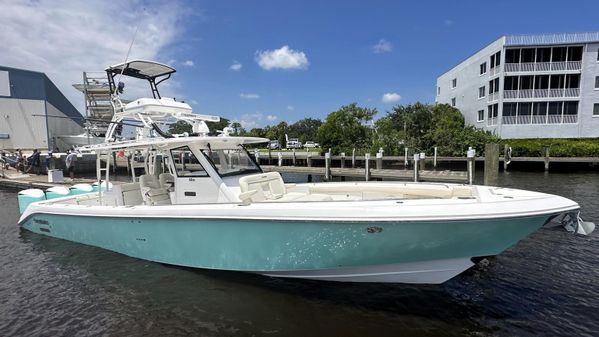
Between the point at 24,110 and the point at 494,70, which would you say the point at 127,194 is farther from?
the point at 24,110

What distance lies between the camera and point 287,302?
15.9 feet

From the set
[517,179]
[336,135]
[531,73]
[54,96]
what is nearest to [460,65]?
[531,73]

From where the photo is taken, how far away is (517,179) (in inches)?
717

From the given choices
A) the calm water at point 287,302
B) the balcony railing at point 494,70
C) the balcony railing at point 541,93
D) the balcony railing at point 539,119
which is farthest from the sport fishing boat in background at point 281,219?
the balcony railing at point 494,70

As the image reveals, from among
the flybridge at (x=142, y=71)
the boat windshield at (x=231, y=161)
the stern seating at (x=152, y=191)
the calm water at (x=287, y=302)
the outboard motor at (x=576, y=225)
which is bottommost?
the calm water at (x=287, y=302)

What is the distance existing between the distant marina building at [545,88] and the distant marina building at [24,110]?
132ft

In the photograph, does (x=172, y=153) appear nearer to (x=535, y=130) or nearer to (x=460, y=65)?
(x=535, y=130)

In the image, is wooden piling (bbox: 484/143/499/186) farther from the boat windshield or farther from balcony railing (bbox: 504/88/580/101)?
balcony railing (bbox: 504/88/580/101)

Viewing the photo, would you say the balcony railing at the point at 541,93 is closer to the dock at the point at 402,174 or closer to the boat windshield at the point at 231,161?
the dock at the point at 402,174

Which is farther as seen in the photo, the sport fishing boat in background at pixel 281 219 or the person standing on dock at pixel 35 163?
the person standing on dock at pixel 35 163

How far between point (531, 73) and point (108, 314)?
33031mm

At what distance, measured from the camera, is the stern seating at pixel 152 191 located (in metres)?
6.28

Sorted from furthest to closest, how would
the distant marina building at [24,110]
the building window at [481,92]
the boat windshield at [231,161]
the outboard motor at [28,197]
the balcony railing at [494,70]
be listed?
the building window at [481,92] → the distant marina building at [24,110] → the balcony railing at [494,70] → the outboard motor at [28,197] → the boat windshield at [231,161]

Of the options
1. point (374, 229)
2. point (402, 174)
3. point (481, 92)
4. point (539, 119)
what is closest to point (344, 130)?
point (481, 92)
